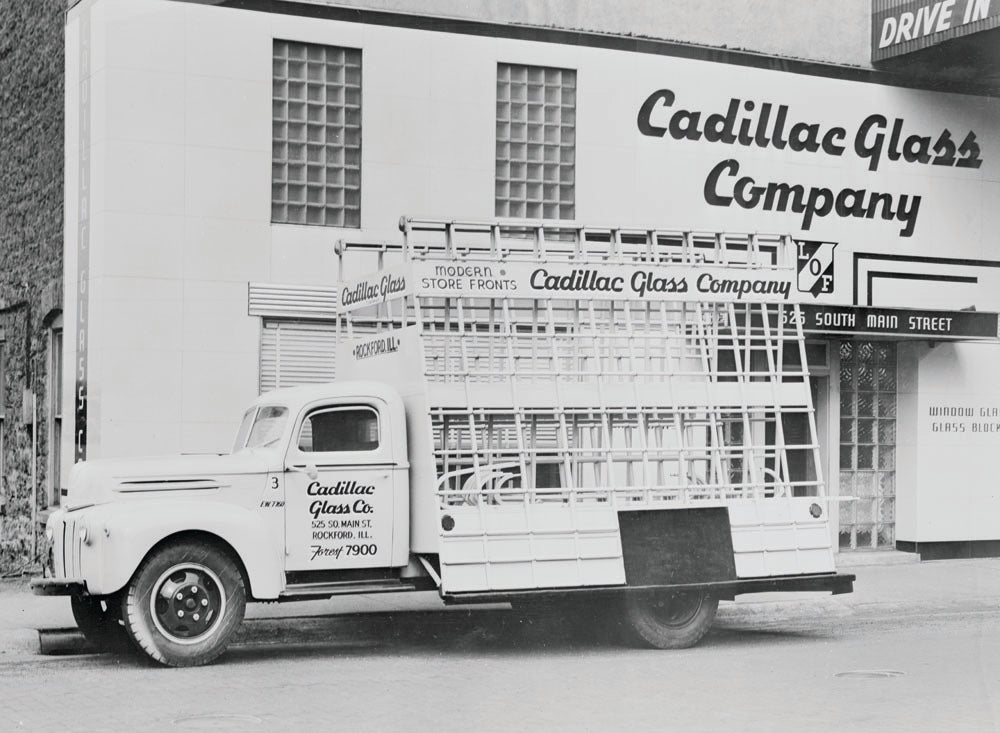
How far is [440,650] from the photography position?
12359 mm

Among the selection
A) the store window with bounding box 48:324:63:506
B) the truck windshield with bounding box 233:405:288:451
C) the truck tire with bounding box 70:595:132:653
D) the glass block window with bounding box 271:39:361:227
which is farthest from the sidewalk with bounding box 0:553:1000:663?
the glass block window with bounding box 271:39:361:227

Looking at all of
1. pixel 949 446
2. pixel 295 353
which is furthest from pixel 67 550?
pixel 949 446

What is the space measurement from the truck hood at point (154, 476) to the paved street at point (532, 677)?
132 centimetres

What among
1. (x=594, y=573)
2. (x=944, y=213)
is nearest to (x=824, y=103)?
(x=944, y=213)

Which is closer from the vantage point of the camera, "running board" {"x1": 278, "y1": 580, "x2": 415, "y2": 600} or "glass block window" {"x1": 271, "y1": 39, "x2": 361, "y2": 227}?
"running board" {"x1": 278, "y1": 580, "x2": 415, "y2": 600}

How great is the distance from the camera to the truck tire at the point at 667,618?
1227 cm

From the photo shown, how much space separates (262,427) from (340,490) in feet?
3.60

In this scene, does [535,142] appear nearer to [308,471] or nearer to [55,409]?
[55,409]

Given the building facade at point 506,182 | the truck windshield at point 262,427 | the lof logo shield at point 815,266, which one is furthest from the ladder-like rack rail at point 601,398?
the lof logo shield at point 815,266

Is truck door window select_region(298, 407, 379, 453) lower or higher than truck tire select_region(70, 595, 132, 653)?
higher

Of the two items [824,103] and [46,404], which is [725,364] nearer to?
[824,103]

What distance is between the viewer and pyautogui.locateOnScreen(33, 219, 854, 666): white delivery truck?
36.6 feet

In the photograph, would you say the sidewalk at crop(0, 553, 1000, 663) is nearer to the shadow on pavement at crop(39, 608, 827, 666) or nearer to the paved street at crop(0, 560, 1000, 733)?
the paved street at crop(0, 560, 1000, 733)

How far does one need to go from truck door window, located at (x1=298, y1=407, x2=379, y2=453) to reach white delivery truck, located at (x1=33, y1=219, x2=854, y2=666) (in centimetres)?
2
